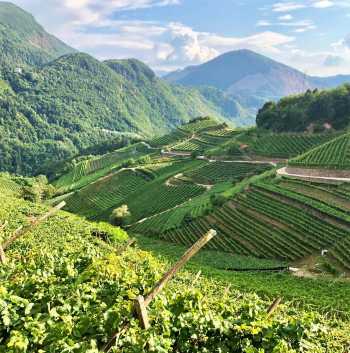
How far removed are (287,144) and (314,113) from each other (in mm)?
12898

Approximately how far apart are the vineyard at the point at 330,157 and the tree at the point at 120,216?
28938 millimetres

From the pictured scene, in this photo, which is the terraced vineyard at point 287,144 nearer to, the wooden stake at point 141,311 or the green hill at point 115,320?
the green hill at point 115,320

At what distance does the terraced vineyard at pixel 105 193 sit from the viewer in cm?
9112

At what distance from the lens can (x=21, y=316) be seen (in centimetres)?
976

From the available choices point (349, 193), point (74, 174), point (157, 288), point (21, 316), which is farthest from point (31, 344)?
point (74, 174)

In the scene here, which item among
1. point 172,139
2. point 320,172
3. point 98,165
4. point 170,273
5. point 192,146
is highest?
point 170,273

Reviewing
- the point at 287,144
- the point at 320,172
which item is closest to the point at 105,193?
Answer: the point at 287,144

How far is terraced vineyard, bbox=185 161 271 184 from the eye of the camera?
83.0 m

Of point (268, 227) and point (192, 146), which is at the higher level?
point (268, 227)

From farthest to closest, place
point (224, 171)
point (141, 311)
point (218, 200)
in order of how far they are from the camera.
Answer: point (224, 171), point (218, 200), point (141, 311)

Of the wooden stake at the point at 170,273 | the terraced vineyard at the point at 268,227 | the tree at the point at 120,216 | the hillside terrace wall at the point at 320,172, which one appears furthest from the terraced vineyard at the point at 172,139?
the wooden stake at the point at 170,273

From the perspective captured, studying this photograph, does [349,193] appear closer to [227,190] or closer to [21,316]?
[227,190]

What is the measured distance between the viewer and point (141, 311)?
349 inches

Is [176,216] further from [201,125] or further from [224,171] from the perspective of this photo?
[201,125]
